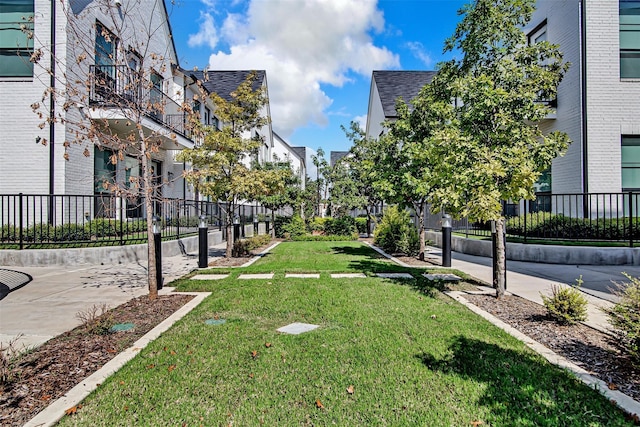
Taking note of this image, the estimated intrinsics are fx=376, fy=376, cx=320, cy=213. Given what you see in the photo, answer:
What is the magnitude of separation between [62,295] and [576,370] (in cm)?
741

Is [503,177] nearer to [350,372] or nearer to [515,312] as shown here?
[515,312]

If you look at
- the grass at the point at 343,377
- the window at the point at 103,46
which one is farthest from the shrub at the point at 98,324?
the window at the point at 103,46

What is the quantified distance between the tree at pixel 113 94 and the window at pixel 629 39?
14.2 m

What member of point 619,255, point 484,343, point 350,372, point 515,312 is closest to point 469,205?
point 515,312

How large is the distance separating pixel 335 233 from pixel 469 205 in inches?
602

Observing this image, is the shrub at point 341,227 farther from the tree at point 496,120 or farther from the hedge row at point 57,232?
the tree at point 496,120

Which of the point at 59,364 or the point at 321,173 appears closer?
the point at 59,364

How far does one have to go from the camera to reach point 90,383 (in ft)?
10.3

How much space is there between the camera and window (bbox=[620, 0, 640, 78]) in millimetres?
12398

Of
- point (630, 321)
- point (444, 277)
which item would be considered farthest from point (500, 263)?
→ point (630, 321)

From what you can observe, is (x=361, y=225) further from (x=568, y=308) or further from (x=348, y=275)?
(x=568, y=308)

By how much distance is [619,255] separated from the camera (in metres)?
9.70

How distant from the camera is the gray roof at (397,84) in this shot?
25767mm

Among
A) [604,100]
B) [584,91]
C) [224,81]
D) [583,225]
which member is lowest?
[583,225]
